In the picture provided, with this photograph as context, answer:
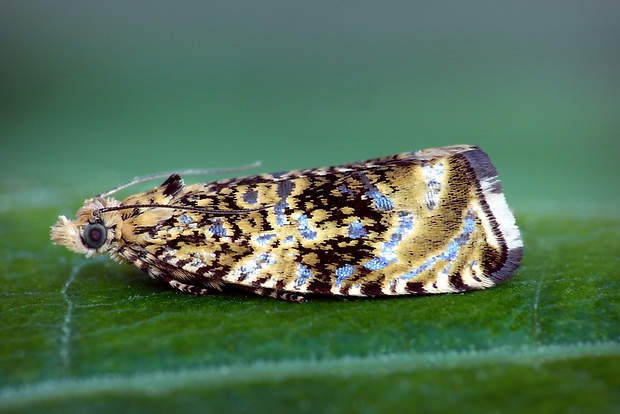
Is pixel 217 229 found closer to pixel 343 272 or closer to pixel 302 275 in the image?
pixel 302 275

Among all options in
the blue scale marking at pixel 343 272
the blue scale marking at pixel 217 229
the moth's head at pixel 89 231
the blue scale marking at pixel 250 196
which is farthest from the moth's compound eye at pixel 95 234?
the blue scale marking at pixel 343 272

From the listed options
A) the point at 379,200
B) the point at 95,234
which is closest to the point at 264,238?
the point at 379,200

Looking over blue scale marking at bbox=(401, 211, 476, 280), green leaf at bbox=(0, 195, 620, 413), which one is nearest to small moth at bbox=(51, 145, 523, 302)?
blue scale marking at bbox=(401, 211, 476, 280)

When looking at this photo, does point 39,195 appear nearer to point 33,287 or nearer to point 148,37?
point 33,287

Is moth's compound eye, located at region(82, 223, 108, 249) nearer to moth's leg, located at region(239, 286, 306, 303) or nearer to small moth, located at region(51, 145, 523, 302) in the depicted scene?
small moth, located at region(51, 145, 523, 302)

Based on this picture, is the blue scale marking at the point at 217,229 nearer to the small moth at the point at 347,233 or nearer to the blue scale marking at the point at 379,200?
the small moth at the point at 347,233

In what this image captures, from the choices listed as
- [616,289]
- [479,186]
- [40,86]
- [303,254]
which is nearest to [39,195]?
[303,254]
